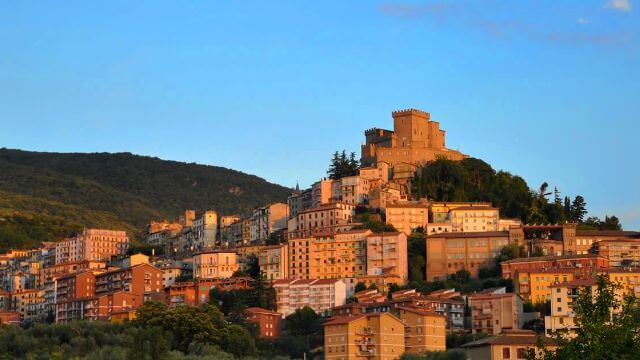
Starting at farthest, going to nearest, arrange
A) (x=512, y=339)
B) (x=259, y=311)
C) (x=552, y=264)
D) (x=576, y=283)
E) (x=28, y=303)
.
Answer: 1. (x=28, y=303)
2. (x=552, y=264)
3. (x=259, y=311)
4. (x=576, y=283)
5. (x=512, y=339)

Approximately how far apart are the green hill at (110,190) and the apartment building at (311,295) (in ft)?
161

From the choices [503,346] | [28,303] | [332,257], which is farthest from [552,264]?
[28,303]

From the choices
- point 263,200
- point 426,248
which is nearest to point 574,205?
point 426,248

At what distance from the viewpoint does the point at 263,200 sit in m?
166

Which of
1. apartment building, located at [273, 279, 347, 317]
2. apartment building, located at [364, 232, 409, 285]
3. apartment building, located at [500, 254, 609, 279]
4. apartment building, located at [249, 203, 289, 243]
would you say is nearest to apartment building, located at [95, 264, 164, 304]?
apartment building, located at [249, 203, 289, 243]

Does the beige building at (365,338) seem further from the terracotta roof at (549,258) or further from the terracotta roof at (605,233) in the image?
the terracotta roof at (605,233)

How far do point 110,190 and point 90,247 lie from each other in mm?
55595

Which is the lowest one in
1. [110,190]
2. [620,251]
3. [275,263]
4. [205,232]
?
[275,263]

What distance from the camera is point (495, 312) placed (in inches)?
2881

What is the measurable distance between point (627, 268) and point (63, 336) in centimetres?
3425

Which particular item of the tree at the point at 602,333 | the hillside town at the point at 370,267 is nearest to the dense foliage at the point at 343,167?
the hillside town at the point at 370,267

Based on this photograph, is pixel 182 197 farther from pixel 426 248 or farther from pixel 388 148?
pixel 426 248

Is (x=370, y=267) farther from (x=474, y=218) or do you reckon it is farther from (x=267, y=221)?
(x=267, y=221)

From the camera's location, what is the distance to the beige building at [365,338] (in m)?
68.8
